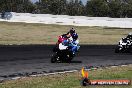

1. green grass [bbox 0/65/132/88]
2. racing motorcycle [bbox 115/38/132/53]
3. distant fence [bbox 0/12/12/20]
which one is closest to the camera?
green grass [bbox 0/65/132/88]

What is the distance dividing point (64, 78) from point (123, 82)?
11.2ft

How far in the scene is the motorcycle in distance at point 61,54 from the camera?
19.9 metres

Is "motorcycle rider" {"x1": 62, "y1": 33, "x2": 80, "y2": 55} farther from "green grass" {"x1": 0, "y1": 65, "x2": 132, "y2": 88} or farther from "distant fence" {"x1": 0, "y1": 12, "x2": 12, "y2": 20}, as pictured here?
"distant fence" {"x1": 0, "y1": 12, "x2": 12, "y2": 20}

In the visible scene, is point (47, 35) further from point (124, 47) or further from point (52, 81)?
point (52, 81)

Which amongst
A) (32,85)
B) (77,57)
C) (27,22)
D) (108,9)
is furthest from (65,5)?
(32,85)

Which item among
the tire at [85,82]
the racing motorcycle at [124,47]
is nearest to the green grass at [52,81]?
the tire at [85,82]

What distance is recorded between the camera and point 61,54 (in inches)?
797

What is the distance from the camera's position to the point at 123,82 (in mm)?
11414

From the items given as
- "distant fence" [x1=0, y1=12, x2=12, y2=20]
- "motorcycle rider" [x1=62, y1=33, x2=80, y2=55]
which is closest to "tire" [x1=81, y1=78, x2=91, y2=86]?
"motorcycle rider" [x1=62, y1=33, x2=80, y2=55]

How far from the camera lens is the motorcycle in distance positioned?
19922 mm

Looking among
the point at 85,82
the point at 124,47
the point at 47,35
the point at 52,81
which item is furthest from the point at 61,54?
the point at 47,35

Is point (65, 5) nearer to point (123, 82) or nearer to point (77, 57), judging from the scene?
point (77, 57)

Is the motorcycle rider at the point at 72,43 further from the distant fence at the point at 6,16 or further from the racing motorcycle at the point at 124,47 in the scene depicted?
→ the distant fence at the point at 6,16

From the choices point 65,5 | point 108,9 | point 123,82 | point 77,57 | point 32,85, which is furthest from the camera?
point 65,5
